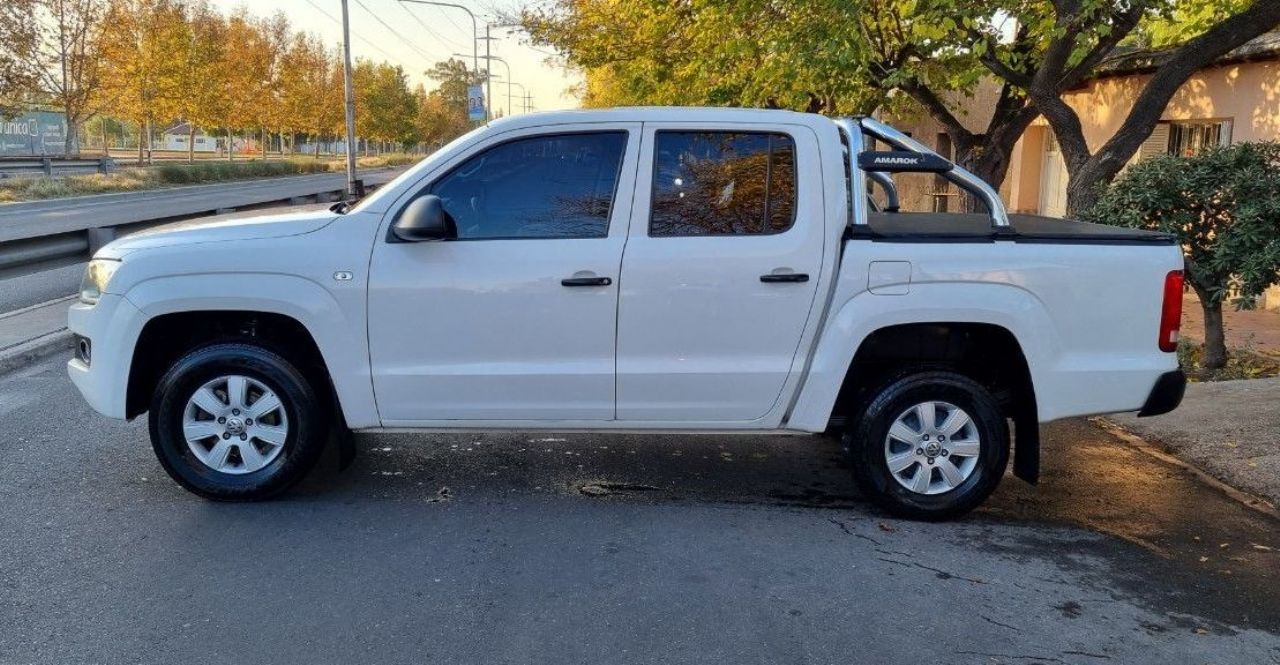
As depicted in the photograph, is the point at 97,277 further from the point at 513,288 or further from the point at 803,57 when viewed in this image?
the point at 803,57

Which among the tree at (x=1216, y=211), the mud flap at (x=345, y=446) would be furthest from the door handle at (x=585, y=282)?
the tree at (x=1216, y=211)

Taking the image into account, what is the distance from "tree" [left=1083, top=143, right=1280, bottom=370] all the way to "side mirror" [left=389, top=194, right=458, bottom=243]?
5665mm

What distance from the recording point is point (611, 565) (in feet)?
13.9

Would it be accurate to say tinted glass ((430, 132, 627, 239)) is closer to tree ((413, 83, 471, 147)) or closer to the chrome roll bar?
the chrome roll bar

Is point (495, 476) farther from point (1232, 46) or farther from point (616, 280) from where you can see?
point (1232, 46)

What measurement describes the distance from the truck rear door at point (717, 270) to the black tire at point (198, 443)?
5.14ft

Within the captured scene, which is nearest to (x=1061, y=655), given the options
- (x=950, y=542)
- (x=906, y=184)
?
(x=950, y=542)

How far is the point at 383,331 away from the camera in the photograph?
186 inches

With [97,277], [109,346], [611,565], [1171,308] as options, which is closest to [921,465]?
[1171,308]

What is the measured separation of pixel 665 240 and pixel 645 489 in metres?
1.39

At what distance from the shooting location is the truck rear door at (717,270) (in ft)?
15.3

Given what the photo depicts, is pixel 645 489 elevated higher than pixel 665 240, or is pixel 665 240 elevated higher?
pixel 665 240

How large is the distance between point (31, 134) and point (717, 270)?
5095cm

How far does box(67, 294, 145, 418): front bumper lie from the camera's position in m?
4.76
